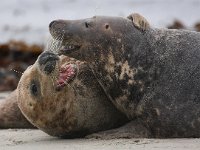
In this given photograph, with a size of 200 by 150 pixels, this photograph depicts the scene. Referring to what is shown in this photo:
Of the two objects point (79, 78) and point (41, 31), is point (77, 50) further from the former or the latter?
point (41, 31)

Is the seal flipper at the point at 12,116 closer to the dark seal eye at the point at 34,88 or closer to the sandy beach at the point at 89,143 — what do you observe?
the sandy beach at the point at 89,143

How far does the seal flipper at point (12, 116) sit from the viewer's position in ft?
25.0

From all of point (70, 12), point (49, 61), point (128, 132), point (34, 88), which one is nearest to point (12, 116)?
point (34, 88)

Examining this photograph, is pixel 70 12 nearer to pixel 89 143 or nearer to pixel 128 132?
pixel 128 132

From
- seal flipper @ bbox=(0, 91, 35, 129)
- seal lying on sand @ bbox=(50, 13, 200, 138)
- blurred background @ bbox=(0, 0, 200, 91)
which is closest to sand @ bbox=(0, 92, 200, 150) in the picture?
seal lying on sand @ bbox=(50, 13, 200, 138)

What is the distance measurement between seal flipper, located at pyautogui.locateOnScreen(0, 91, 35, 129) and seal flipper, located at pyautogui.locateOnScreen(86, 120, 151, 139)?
62.3 inches

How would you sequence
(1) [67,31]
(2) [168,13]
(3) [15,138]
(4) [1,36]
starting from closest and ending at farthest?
(1) [67,31] → (3) [15,138] → (4) [1,36] → (2) [168,13]

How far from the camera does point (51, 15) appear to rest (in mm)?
21906

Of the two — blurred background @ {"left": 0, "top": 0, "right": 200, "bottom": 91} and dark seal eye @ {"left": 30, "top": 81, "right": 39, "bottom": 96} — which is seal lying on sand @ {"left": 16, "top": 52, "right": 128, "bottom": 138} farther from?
blurred background @ {"left": 0, "top": 0, "right": 200, "bottom": 91}

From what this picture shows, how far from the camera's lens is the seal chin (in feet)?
20.4

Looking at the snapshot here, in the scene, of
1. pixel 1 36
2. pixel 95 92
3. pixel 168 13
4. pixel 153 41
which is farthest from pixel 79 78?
pixel 168 13

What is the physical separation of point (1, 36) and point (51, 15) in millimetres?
3150

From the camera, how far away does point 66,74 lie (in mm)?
6332

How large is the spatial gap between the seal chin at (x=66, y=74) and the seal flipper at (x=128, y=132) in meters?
0.57
